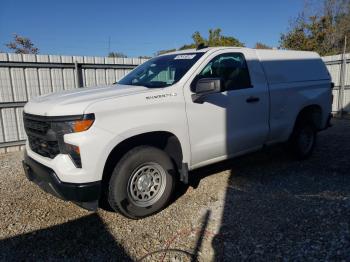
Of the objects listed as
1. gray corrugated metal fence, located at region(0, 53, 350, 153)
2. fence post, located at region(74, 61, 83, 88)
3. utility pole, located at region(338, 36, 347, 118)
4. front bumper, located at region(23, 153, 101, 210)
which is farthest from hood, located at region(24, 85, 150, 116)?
utility pole, located at region(338, 36, 347, 118)

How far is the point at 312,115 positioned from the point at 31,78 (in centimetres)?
661

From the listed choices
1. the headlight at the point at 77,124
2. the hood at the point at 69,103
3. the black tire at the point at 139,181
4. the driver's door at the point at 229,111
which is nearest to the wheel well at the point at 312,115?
the driver's door at the point at 229,111

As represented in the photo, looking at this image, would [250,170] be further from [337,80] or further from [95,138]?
[337,80]

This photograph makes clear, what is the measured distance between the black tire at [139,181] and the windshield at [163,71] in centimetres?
98

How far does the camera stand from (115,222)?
12.2 ft

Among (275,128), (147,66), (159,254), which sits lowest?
(159,254)

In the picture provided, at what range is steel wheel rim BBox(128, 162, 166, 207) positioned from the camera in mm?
3598

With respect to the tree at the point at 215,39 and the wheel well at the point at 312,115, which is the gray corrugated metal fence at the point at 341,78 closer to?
the wheel well at the point at 312,115

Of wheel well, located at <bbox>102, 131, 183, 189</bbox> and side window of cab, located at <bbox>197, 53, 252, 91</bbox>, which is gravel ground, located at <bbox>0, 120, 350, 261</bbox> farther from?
side window of cab, located at <bbox>197, 53, 252, 91</bbox>

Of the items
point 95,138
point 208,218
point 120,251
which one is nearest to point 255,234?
point 208,218

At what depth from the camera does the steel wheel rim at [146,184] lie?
3598 millimetres

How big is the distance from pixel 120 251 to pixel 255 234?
1.45 m

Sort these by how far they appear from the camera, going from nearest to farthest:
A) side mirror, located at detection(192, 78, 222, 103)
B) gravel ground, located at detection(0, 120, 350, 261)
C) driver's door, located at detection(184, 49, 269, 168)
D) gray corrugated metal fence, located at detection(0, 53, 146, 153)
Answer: gravel ground, located at detection(0, 120, 350, 261)
side mirror, located at detection(192, 78, 222, 103)
driver's door, located at detection(184, 49, 269, 168)
gray corrugated metal fence, located at detection(0, 53, 146, 153)

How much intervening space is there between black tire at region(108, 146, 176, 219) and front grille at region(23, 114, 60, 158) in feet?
2.38
